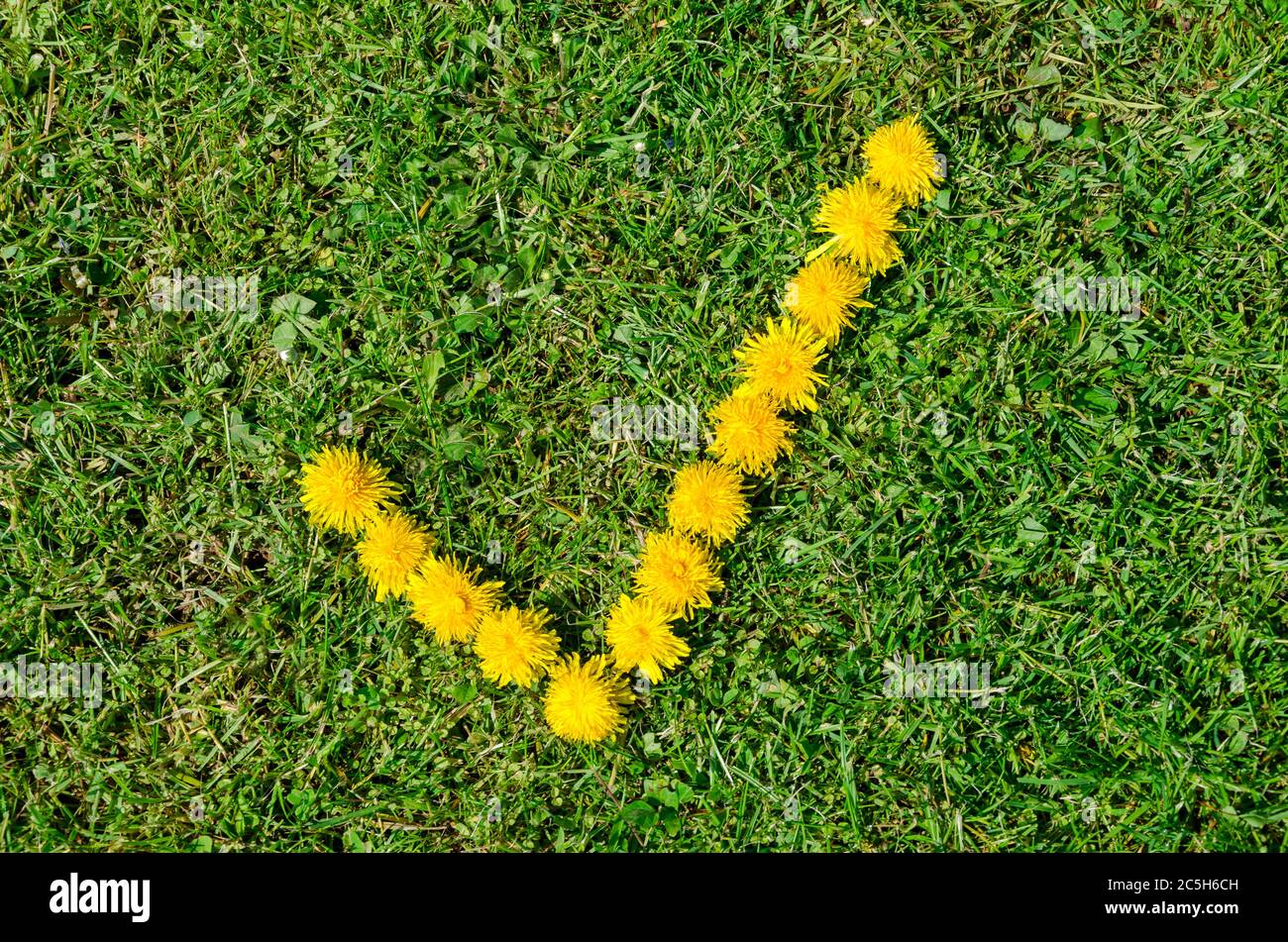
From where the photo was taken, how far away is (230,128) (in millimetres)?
3420

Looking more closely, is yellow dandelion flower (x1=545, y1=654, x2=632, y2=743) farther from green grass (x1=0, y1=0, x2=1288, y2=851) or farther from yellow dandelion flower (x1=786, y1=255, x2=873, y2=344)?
yellow dandelion flower (x1=786, y1=255, x2=873, y2=344)

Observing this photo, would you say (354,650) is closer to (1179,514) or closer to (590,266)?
(590,266)

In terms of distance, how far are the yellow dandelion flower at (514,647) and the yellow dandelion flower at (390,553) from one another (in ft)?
1.03

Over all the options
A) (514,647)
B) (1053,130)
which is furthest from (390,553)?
(1053,130)

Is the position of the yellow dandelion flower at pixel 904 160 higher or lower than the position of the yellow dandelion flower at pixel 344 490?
higher

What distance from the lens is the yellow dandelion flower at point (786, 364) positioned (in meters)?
3.07

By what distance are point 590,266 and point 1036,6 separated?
1836 mm

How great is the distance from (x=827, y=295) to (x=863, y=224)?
0.88 feet

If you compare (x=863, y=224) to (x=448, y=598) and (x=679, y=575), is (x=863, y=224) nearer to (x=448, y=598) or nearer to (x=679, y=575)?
(x=679, y=575)

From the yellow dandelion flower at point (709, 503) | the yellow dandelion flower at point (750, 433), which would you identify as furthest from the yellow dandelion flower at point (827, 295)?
the yellow dandelion flower at point (709, 503)

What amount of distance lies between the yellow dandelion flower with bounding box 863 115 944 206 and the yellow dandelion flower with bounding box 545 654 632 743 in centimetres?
188

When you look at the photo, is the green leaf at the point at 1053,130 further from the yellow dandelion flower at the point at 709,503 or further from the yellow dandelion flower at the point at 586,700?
the yellow dandelion flower at the point at 586,700
